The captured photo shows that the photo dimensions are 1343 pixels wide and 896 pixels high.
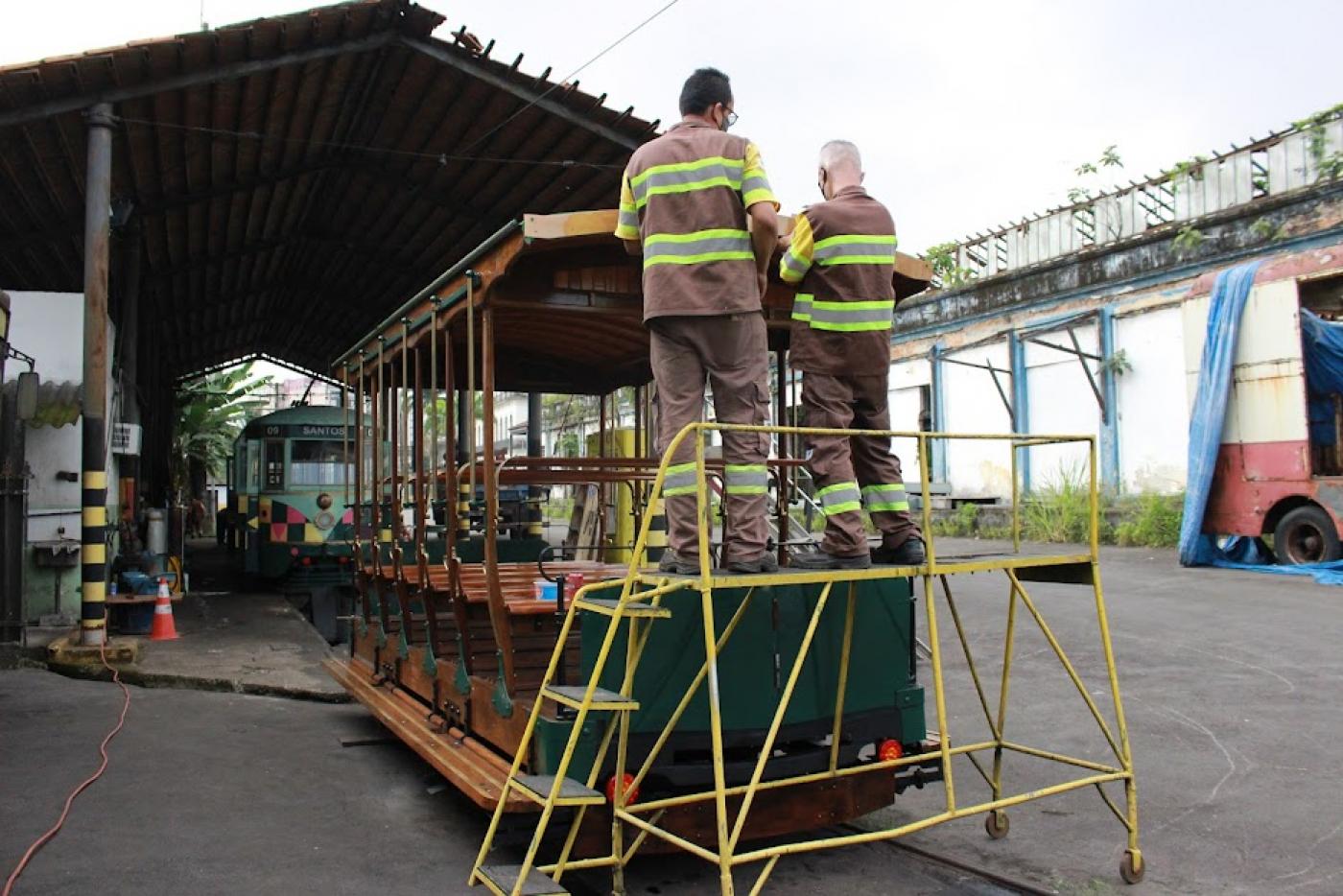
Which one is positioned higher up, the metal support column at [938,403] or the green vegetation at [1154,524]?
the metal support column at [938,403]

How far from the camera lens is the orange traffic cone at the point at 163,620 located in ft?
32.8

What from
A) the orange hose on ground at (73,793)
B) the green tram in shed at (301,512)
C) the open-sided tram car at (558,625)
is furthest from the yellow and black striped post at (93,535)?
the green tram in shed at (301,512)

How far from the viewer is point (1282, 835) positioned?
15.6 feet

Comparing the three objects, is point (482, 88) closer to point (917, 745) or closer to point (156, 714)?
point (156, 714)

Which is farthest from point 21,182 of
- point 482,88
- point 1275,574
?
point 1275,574

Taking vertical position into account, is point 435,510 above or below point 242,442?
below

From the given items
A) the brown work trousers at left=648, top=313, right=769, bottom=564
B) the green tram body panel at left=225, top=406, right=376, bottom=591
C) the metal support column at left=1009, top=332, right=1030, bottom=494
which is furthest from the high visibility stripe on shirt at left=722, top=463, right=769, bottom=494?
the metal support column at left=1009, top=332, right=1030, bottom=494

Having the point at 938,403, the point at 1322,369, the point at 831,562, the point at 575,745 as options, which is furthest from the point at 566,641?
the point at 938,403

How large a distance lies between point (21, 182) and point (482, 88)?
15.7ft

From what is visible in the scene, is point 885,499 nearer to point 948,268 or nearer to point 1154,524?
point 1154,524

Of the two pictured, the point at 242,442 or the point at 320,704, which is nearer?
the point at 320,704

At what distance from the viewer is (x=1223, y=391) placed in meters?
12.6

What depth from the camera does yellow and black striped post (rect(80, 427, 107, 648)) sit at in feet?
28.9

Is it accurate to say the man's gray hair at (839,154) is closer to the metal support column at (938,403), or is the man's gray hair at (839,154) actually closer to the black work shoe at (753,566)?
the black work shoe at (753,566)
